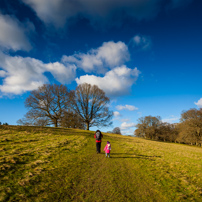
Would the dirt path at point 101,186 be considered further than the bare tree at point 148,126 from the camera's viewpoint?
No

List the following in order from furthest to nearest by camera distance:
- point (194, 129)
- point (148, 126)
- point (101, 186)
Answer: point (148, 126) → point (194, 129) → point (101, 186)

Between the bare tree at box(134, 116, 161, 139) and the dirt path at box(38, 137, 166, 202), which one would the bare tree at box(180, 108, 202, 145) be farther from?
the dirt path at box(38, 137, 166, 202)

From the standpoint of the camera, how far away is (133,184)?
557 cm

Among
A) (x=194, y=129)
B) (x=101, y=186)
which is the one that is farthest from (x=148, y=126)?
(x=101, y=186)

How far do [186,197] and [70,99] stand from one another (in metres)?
31.6

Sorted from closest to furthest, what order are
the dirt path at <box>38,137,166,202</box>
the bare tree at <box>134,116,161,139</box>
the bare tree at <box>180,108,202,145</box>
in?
the dirt path at <box>38,137,166,202</box> < the bare tree at <box>180,108,202,145</box> < the bare tree at <box>134,116,161,139</box>

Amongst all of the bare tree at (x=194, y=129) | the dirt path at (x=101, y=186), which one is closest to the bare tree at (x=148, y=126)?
the bare tree at (x=194, y=129)

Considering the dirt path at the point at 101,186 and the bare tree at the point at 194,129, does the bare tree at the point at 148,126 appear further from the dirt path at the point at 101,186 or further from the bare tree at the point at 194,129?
the dirt path at the point at 101,186

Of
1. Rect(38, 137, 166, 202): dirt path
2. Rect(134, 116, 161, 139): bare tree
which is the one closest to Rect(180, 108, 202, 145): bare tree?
Rect(134, 116, 161, 139): bare tree

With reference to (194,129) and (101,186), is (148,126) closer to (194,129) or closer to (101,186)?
(194,129)

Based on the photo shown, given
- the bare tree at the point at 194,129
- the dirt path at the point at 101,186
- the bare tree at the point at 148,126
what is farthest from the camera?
the bare tree at the point at 148,126

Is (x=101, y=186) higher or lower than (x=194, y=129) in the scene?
lower

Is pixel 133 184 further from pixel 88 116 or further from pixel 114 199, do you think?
pixel 88 116

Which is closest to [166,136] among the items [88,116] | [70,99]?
[88,116]
